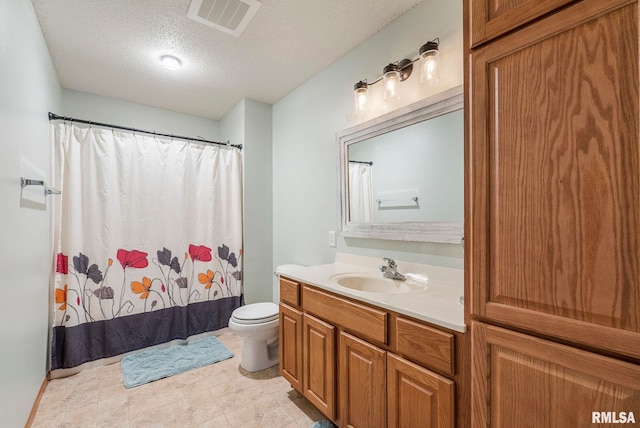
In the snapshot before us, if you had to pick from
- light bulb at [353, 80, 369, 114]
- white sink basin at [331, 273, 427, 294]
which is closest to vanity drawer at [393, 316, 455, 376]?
white sink basin at [331, 273, 427, 294]

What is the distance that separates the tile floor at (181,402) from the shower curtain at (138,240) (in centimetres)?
37

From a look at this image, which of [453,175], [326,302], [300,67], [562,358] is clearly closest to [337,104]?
[300,67]

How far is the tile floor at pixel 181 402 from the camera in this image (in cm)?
163

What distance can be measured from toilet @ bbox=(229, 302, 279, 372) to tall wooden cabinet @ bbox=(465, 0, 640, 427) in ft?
5.12

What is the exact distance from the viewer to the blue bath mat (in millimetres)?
2100

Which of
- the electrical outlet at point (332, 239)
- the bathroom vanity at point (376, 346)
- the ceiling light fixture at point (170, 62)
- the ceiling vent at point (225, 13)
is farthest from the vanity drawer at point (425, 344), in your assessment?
the ceiling light fixture at point (170, 62)

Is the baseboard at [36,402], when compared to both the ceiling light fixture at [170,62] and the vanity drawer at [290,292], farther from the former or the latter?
the ceiling light fixture at [170,62]

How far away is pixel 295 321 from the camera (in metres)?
1.74

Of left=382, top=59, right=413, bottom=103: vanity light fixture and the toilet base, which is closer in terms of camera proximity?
left=382, top=59, right=413, bottom=103: vanity light fixture

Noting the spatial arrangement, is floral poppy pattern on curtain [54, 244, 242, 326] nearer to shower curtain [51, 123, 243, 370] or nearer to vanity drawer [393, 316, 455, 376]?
shower curtain [51, 123, 243, 370]

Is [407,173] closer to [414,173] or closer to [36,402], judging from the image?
[414,173]

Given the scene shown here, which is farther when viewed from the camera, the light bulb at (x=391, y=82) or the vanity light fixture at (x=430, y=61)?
the light bulb at (x=391, y=82)

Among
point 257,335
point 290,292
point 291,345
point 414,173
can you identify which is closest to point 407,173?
point 414,173

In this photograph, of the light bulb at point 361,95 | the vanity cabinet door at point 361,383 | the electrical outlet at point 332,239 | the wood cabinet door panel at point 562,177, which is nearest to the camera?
the wood cabinet door panel at point 562,177
